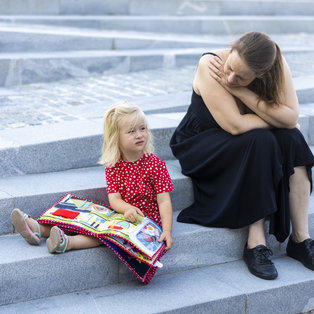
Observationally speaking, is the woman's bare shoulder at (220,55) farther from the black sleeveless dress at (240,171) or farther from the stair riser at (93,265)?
the stair riser at (93,265)

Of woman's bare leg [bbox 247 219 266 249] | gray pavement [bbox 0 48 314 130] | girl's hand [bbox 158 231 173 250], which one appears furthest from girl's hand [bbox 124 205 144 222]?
gray pavement [bbox 0 48 314 130]

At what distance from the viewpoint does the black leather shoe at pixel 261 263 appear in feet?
11.5

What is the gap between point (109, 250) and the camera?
3385 mm

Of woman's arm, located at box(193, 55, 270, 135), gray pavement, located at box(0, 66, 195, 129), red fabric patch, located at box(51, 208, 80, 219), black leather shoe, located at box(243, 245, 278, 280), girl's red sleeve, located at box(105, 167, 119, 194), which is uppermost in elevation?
woman's arm, located at box(193, 55, 270, 135)

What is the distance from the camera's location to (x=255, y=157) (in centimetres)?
350

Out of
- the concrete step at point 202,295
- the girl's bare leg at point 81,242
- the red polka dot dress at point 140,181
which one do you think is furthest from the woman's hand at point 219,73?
the girl's bare leg at point 81,242

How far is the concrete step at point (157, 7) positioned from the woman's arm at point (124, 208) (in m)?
7.10

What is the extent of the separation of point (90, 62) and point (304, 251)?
4416 mm

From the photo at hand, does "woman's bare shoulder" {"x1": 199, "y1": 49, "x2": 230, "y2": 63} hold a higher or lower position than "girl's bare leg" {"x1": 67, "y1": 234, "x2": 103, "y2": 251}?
higher

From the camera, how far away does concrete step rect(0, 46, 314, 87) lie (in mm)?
6859

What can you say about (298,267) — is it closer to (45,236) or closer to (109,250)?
(109,250)

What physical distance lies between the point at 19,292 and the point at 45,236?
1.27ft

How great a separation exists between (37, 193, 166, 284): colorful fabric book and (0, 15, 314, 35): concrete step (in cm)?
642

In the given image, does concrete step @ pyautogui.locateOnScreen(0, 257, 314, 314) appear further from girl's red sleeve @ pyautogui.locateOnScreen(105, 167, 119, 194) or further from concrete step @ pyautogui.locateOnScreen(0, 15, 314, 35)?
concrete step @ pyautogui.locateOnScreen(0, 15, 314, 35)
